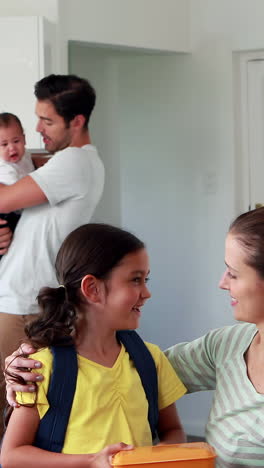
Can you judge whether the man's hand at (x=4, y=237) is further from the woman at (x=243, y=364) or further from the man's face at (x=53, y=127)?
the woman at (x=243, y=364)

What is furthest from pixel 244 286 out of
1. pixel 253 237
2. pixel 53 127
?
pixel 53 127

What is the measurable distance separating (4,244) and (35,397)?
4.59 ft

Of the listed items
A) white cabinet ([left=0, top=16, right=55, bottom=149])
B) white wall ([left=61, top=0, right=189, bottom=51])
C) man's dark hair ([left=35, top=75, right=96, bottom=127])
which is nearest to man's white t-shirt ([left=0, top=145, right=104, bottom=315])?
man's dark hair ([left=35, top=75, right=96, bottom=127])

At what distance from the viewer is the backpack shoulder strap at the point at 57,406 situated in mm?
1766

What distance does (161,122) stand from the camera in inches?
204

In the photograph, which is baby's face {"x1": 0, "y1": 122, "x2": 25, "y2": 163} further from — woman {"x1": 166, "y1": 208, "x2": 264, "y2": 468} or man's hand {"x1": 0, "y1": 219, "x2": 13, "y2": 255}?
woman {"x1": 166, "y1": 208, "x2": 264, "y2": 468}

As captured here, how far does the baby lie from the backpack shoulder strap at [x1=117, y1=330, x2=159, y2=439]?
142cm

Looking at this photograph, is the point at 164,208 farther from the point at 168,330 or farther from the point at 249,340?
the point at 249,340

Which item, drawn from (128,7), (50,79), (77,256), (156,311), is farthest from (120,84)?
(77,256)

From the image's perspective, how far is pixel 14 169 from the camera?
331 cm

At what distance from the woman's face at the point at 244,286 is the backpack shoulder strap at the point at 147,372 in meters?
0.24

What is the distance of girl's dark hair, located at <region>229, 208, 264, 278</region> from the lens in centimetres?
180

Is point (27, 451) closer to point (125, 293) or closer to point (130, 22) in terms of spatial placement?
point (125, 293)

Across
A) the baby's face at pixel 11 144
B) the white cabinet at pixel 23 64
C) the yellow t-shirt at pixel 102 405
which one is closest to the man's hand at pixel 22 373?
the yellow t-shirt at pixel 102 405
